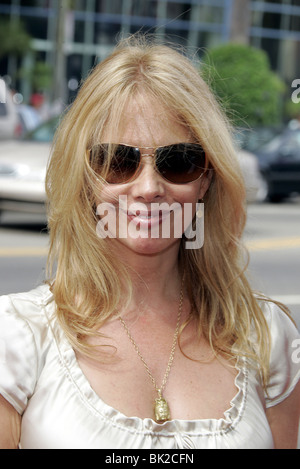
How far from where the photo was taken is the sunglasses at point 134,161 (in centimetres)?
220

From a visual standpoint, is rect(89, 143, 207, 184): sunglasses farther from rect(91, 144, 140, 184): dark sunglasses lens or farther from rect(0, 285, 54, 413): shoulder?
rect(0, 285, 54, 413): shoulder

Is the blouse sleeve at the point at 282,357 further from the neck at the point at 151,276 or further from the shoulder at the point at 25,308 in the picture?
the shoulder at the point at 25,308

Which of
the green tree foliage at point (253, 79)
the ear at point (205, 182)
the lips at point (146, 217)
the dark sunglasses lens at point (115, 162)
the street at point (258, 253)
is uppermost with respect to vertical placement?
the green tree foliage at point (253, 79)

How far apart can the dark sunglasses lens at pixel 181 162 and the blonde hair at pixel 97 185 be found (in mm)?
32

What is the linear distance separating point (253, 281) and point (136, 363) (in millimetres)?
622

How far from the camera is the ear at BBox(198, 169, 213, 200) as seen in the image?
93.6 inches

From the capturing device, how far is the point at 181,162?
2207mm

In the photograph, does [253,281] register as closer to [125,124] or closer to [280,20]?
[125,124]

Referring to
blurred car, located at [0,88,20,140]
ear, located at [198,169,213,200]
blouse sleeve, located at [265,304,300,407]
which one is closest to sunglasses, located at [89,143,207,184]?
ear, located at [198,169,213,200]

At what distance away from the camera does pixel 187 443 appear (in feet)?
6.53

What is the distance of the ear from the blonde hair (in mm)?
21

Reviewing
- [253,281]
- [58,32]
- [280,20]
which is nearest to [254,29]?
[280,20]

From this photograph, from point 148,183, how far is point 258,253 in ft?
27.5

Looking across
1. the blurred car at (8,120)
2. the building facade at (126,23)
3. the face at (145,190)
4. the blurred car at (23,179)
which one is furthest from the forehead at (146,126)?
the building facade at (126,23)
